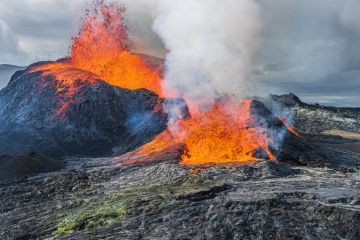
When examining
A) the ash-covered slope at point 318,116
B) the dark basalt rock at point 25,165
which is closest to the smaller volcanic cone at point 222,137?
the dark basalt rock at point 25,165

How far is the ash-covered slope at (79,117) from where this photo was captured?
2680 inches

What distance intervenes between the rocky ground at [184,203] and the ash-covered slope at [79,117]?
2389cm

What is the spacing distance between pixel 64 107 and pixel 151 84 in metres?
18.0

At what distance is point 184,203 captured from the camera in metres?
26.7

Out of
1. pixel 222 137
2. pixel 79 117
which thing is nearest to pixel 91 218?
pixel 222 137

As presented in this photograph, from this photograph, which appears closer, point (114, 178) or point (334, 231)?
point (334, 231)

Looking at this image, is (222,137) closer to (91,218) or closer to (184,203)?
(184,203)

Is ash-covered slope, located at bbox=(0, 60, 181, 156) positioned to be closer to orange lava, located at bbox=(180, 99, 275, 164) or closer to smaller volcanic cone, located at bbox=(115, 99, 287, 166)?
smaller volcanic cone, located at bbox=(115, 99, 287, 166)

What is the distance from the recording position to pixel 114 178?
1601 inches

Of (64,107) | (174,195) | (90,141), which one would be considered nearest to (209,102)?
(90,141)

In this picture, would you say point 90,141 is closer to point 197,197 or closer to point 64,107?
point 64,107

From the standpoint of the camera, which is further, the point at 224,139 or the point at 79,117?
the point at 79,117

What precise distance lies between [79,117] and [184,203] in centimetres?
5133

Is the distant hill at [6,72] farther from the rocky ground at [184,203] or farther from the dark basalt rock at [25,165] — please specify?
the rocky ground at [184,203]
